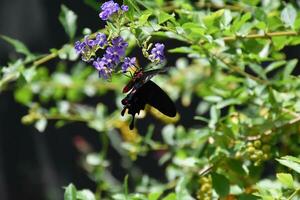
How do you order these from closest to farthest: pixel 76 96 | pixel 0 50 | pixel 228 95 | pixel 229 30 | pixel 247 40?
pixel 229 30
pixel 247 40
pixel 228 95
pixel 76 96
pixel 0 50

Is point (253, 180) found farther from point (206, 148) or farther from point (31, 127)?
point (31, 127)

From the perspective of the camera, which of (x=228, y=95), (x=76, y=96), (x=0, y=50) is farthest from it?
(x=0, y=50)

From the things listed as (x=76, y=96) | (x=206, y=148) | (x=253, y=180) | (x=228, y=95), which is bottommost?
(x=253, y=180)

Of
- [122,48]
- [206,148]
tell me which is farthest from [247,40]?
[122,48]

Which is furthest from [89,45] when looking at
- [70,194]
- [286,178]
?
[286,178]

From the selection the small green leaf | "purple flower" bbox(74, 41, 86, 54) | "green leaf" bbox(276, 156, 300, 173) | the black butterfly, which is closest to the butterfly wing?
the black butterfly

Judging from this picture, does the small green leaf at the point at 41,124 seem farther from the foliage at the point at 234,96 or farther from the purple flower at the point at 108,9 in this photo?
the purple flower at the point at 108,9

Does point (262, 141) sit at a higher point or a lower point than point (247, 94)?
lower
